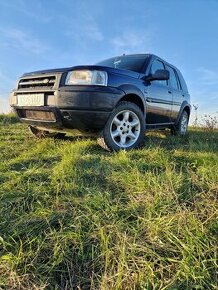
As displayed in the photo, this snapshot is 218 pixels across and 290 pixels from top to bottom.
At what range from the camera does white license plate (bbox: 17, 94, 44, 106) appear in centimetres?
453

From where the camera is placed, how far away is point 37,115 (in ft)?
15.3

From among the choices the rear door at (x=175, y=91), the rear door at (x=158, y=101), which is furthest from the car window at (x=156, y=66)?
the rear door at (x=175, y=91)

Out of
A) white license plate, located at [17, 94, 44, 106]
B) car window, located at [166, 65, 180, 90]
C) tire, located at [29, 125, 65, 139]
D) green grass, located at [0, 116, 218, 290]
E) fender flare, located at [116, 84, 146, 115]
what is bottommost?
green grass, located at [0, 116, 218, 290]

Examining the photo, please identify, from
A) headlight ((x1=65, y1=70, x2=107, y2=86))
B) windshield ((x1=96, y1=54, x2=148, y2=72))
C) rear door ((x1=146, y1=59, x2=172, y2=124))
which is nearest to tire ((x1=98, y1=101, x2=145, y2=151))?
headlight ((x1=65, y1=70, x2=107, y2=86))

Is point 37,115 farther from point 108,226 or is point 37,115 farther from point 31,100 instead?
point 108,226

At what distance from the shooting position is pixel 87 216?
8.36 ft

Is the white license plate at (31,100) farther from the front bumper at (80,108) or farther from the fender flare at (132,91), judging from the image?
the fender flare at (132,91)

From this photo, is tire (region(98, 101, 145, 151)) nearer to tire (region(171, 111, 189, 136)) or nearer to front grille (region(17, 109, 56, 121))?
front grille (region(17, 109, 56, 121))

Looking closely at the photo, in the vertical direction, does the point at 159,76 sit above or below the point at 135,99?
above

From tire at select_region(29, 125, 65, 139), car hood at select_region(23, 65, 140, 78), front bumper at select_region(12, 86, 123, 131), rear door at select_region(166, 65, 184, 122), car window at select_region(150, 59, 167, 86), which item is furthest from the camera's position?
rear door at select_region(166, 65, 184, 122)

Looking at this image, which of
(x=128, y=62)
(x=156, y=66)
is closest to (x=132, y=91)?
(x=128, y=62)

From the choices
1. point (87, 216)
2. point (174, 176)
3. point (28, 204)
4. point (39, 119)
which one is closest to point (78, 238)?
point (87, 216)

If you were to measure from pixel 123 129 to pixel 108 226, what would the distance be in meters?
2.44

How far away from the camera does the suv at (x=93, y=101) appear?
170 inches
